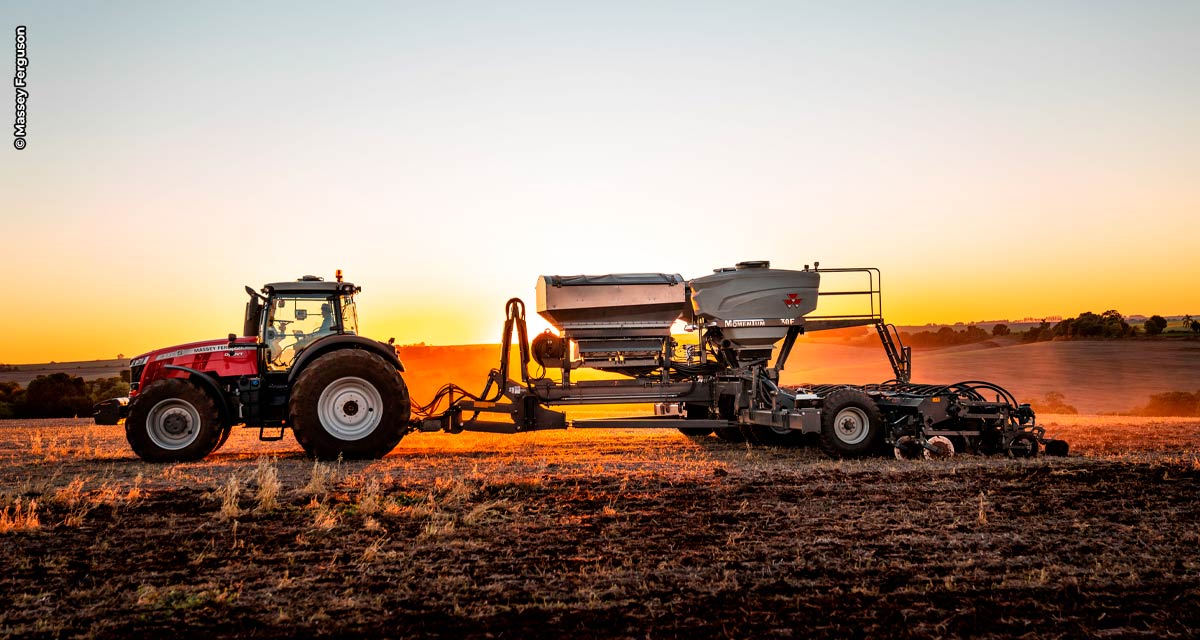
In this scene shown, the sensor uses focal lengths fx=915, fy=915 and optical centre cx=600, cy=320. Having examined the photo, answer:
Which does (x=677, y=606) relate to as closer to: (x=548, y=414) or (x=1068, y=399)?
(x=548, y=414)

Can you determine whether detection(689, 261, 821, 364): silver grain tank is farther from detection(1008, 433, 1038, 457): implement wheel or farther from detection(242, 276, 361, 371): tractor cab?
detection(242, 276, 361, 371): tractor cab

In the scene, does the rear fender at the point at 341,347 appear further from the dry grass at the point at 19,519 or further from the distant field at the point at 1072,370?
the distant field at the point at 1072,370

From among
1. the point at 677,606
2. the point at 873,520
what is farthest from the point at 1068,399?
the point at 677,606

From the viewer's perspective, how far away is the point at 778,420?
15.4 m

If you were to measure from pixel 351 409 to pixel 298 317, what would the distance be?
1998 millimetres

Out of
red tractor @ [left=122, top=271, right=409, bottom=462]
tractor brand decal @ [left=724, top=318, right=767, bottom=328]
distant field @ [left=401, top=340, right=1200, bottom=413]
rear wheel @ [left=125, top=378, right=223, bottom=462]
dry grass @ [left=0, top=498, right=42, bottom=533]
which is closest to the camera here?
dry grass @ [left=0, top=498, right=42, bottom=533]

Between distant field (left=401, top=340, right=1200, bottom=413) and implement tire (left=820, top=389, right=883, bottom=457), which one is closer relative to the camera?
implement tire (left=820, top=389, right=883, bottom=457)

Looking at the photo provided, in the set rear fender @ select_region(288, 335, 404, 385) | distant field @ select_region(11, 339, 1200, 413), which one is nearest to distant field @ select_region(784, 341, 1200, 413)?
distant field @ select_region(11, 339, 1200, 413)

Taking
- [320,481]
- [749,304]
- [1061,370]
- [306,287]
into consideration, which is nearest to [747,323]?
[749,304]

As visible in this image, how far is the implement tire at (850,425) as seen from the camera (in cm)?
1493

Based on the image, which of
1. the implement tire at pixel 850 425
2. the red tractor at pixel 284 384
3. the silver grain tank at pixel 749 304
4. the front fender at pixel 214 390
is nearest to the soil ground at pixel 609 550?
the red tractor at pixel 284 384

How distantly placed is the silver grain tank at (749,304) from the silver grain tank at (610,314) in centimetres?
81

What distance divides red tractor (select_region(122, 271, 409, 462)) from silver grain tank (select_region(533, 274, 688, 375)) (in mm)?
2776

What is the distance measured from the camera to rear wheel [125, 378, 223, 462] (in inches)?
568
